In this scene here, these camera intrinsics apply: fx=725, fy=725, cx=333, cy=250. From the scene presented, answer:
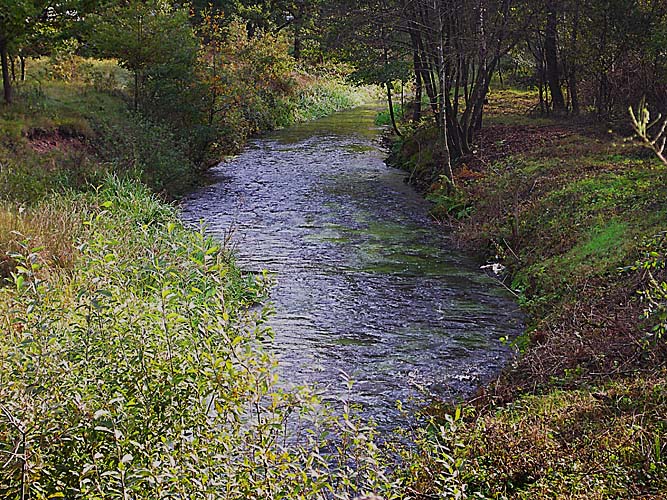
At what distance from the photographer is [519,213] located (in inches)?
483

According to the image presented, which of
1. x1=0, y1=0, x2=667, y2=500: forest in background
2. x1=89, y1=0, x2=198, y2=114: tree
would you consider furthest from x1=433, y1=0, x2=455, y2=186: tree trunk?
x1=89, y1=0, x2=198, y2=114: tree

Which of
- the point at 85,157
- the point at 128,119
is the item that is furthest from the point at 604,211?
the point at 128,119

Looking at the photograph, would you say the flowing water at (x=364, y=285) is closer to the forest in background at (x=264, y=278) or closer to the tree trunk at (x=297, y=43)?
the forest in background at (x=264, y=278)

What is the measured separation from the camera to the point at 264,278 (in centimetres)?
1002

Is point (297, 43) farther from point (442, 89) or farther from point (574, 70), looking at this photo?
point (442, 89)

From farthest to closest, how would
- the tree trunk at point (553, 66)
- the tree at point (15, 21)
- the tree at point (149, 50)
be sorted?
1. the tree trunk at point (553, 66)
2. the tree at point (149, 50)
3. the tree at point (15, 21)

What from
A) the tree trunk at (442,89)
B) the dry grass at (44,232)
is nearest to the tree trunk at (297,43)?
the tree trunk at (442,89)

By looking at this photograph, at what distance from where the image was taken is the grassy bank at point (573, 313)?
4656 millimetres

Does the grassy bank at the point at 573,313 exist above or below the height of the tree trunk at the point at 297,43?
below

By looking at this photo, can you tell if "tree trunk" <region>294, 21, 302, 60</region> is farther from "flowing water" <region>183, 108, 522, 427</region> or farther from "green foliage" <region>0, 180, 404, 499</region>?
"green foliage" <region>0, 180, 404, 499</region>

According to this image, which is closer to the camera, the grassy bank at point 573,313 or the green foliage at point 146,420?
the green foliage at point 146,420

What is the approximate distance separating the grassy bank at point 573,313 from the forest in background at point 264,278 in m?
0.03

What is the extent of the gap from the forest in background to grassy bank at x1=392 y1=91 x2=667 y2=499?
3 centimetres

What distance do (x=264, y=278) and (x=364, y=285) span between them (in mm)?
1464
